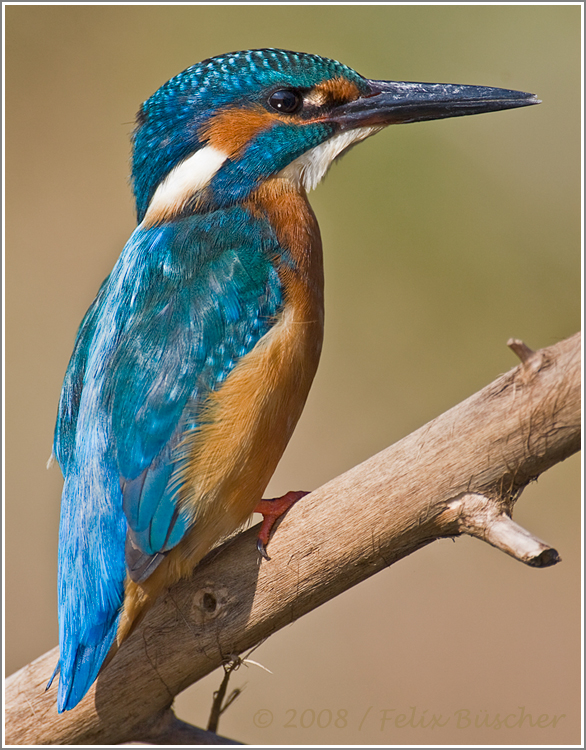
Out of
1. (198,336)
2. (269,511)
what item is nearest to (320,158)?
(198,336)

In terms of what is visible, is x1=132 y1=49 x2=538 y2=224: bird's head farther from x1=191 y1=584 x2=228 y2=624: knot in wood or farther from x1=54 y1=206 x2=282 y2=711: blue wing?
x1=191 y1=584 x2=228 y2=624: knot in wood

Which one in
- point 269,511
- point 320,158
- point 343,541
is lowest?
point 343,541

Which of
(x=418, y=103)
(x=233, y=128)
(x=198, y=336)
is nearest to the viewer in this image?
(x=198, y=336)

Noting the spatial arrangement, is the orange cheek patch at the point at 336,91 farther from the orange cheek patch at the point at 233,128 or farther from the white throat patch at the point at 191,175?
the white throat patch at the point at 191,175

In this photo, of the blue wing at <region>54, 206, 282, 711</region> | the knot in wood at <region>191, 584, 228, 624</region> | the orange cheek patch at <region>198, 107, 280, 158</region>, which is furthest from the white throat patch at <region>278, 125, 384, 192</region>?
the knot in wood at <region>191, 584, 228, 624</region>

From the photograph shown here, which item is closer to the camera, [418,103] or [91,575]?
[91,575]

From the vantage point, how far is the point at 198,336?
1.27 metres

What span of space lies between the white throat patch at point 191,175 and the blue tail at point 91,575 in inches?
19.4

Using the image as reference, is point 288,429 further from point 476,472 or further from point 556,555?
point 556,555

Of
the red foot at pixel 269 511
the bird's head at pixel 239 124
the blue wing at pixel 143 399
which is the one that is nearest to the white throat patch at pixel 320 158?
the bird's head at pixel 239 124

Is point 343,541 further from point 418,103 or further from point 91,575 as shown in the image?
point 418,103

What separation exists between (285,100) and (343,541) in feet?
2.84

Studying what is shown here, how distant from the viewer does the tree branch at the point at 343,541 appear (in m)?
1.00

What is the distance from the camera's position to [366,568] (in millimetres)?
1173
